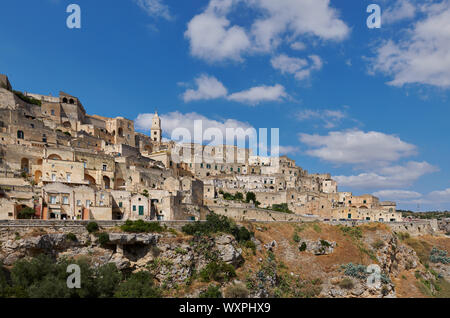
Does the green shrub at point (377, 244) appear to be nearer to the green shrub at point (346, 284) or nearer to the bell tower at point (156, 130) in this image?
the green shrub at point (346, 284)

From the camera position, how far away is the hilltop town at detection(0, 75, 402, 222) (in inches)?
1357

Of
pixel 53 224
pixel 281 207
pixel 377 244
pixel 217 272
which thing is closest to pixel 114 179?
pixel 53 224

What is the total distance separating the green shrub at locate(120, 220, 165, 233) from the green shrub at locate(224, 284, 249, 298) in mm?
8077

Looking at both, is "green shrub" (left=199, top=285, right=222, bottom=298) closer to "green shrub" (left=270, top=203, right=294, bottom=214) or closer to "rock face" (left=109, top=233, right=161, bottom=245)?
"rock face" (left=109, top=233, right=161, bottom=245)

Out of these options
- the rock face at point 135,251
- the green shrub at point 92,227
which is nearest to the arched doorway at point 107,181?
the green shrub at point 92,227

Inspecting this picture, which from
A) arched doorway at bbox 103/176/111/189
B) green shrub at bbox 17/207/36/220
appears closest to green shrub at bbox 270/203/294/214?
arched doorway at bbox 103/176/111/189

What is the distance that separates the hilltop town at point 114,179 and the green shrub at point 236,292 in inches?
408

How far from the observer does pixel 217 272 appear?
32875 mm

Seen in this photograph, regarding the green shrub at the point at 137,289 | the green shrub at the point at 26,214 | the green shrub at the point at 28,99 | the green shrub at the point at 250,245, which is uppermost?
the green shrub at the point at 28,99

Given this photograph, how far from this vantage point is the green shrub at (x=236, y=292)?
103 feet

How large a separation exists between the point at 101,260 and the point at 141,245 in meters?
3.59

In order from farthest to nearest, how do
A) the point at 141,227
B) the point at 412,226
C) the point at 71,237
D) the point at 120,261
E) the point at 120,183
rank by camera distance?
the point at 412,226 < the point at 120,183 < the point at 141,227 < the point at 120,261 < the point at 71,237

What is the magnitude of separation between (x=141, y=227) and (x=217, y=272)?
25.7 feet

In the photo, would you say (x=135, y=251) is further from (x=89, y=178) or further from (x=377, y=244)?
(x=377, y=244)
